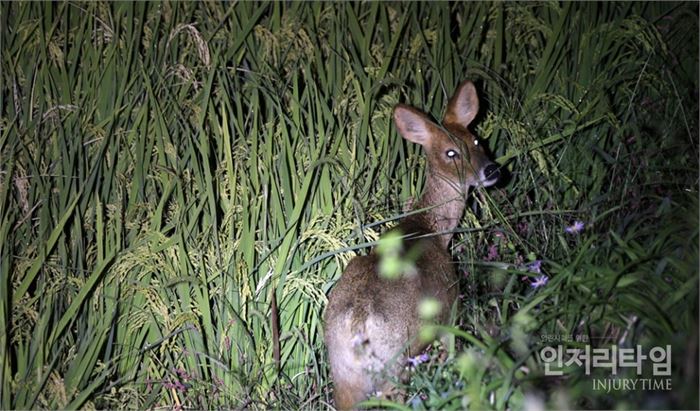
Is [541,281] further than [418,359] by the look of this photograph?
Yes

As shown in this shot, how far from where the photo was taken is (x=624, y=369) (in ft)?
10.6

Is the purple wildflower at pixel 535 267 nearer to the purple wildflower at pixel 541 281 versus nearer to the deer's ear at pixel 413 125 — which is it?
the purple wildflower at pixel 541 281

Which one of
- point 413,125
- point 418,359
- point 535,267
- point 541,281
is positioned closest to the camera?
point 418,359

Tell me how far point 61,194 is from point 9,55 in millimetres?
1212

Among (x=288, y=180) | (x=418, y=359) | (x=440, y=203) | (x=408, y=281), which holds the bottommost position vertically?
(x=418, y=359)

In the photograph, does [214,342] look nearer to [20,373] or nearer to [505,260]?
[20,373]

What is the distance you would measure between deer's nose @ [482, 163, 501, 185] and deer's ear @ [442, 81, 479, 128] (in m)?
0.42

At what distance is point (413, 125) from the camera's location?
4852mm

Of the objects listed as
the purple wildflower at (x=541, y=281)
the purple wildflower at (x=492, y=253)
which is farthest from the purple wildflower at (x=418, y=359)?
the purple wildflower at (x=492, y=253)

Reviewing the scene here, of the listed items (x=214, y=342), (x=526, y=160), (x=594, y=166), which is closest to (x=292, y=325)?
(x=214, y=342)

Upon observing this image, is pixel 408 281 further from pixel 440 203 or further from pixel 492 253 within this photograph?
pixel 440 203

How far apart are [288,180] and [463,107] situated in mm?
1195

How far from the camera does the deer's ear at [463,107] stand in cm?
492

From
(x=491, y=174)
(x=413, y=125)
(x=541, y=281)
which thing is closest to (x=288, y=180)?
(x=413, y=125)
